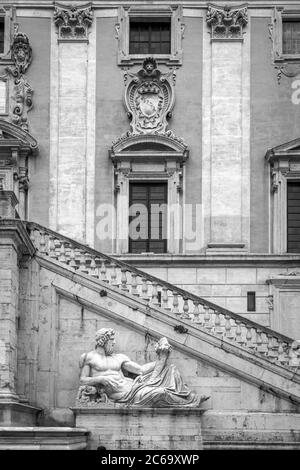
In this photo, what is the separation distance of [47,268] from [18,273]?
0.77 meters

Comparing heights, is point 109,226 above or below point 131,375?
above

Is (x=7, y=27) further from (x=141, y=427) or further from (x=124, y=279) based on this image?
(x=141, y=427)

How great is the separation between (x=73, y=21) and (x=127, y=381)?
1415cm

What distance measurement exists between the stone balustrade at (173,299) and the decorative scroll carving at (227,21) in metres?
10.8

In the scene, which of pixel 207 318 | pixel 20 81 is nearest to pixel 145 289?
pixel 207 318

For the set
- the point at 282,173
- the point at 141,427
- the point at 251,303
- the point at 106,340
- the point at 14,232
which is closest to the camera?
the point at 141,427

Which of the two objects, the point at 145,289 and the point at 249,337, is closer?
the point at 249,337

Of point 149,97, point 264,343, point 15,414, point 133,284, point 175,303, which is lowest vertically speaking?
point 15,414

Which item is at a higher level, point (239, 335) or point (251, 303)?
point (251, 303)

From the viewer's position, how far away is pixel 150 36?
4044cm

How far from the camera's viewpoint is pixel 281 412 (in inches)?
1220

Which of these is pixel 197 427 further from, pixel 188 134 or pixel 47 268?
pixel 188 134

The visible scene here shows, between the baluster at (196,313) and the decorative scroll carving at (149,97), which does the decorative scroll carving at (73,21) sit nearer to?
the decorative scroll carving at (149,97)

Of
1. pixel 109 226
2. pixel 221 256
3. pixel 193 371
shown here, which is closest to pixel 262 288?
pixel 221 256
